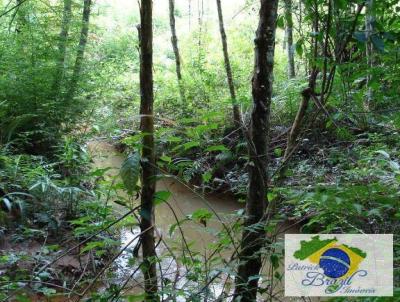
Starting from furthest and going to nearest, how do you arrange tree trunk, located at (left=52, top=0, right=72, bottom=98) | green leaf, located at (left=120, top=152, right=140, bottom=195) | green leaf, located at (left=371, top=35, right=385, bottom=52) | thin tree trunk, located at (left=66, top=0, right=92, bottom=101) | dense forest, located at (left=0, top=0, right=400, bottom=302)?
1. thin tree trunk, located at (left=66, top=0, right=92, bottom=101)
2. tree trunk, located at (left=52, top=0, right=72, bottom=98)
3. dense forest, located at (left=0, top=0, right=400, bottom=302)
4. green leaf, located at (left=120, top=152, right=140, bottom=195)
5. green leaf, located at (left=371, top=35, right=385, bottom=52)

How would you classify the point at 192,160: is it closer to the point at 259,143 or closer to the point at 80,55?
the point at 259,143

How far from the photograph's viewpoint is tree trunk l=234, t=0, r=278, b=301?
6.25 feet

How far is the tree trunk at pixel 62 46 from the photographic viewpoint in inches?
223

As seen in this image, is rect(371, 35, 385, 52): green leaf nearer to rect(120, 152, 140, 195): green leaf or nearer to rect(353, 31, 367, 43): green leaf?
rect(353, 31, 367, 43): green leaf

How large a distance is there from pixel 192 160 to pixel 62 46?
13.9ft

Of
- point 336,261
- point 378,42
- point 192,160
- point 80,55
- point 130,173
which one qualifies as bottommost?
point 336,261

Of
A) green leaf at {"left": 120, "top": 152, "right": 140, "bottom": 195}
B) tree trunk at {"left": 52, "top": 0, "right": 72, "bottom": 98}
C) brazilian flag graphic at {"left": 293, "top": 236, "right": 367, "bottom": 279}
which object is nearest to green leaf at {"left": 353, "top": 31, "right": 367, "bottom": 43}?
brazilian flag graphic at {"left": 293, "top": 236, "right": 367, "bottom": 279}

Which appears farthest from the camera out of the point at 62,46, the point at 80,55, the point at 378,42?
the point at 80,55

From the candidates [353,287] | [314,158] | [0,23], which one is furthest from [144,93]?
[0,23]

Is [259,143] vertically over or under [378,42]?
under

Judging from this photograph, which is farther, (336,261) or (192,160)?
(192,160)

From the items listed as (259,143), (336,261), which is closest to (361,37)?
(259,143)

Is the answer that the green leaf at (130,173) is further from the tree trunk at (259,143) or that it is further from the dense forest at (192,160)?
the tree trunk at (259,143)

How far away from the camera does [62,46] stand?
5.84 meters
